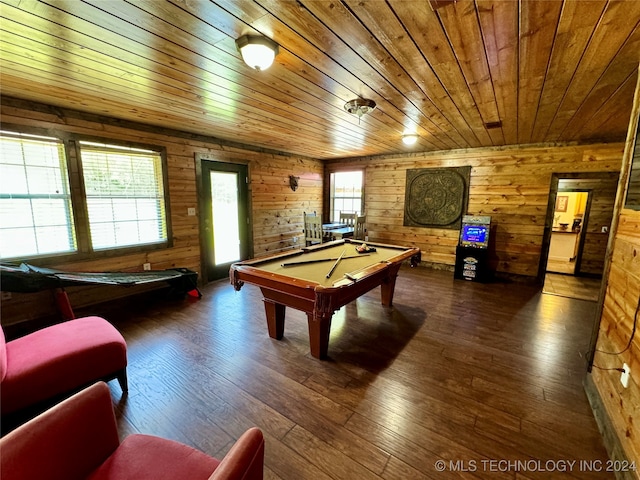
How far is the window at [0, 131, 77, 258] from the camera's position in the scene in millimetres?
2748

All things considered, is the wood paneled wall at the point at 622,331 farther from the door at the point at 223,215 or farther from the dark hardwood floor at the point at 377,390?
the door at the point at 223,215

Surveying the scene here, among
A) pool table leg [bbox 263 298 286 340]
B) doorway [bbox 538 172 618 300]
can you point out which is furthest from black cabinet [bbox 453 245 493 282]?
pool table leg [bbox 263 298 286 340]

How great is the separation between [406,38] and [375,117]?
Result: 63.2 inches

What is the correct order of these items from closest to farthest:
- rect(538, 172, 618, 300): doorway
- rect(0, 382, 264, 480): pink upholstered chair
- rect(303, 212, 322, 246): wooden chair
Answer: rect(0, 382, 264, 480): pink upholstered chair, rect(538, 172, 618, 300): doorway, rect(303, 212, 322, 246): wooden chair

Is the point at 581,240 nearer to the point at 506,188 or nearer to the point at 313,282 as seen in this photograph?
the point at 506,188

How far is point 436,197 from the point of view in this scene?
18.0 ft

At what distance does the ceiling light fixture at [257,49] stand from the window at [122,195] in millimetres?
2724

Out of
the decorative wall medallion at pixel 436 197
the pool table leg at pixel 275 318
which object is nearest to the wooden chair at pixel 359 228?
the decorative wall medallion at pixel 436 197

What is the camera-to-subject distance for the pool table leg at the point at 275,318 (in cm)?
275

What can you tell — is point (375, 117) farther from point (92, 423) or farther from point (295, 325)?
point (92, 423)

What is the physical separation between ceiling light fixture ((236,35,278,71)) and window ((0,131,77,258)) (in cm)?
273

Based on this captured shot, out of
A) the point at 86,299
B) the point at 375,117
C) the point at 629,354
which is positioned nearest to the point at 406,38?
the point at 375,117

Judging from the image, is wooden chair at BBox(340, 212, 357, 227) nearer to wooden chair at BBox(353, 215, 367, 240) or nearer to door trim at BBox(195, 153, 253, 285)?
wooden chair at BBox(353, 215, 367, 240)

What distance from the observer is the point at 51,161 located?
3.00 meters
